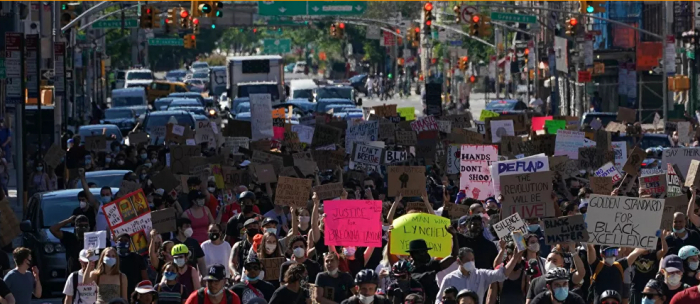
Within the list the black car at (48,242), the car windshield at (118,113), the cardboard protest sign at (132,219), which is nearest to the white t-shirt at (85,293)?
the cardboard protest sign at (132,219)

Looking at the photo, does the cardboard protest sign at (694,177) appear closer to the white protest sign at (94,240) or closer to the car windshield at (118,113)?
the white protest sign at (94,240)

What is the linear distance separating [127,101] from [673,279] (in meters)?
45.7

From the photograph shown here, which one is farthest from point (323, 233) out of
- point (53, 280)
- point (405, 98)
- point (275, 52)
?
point (275, 52)

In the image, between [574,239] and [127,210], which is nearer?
[574,239]

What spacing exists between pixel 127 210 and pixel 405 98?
76517 millimetres

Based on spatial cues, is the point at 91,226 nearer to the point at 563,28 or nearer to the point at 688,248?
the point at 688,248

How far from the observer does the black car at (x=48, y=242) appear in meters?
17.5

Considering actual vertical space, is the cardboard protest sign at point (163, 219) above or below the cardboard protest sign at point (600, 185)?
below

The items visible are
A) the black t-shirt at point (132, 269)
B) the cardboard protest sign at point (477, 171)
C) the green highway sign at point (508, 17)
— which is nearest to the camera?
the black t-shirt at point (132, 269)

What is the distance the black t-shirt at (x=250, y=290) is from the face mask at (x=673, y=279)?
2874 millimetres

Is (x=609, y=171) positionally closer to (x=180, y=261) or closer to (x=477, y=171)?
(x=477, y=171)

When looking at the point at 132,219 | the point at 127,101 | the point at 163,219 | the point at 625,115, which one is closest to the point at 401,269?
the point at 132,219

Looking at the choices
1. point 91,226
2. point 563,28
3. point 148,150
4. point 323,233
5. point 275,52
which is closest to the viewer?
point 323,233

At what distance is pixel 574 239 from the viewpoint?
12641 mm
